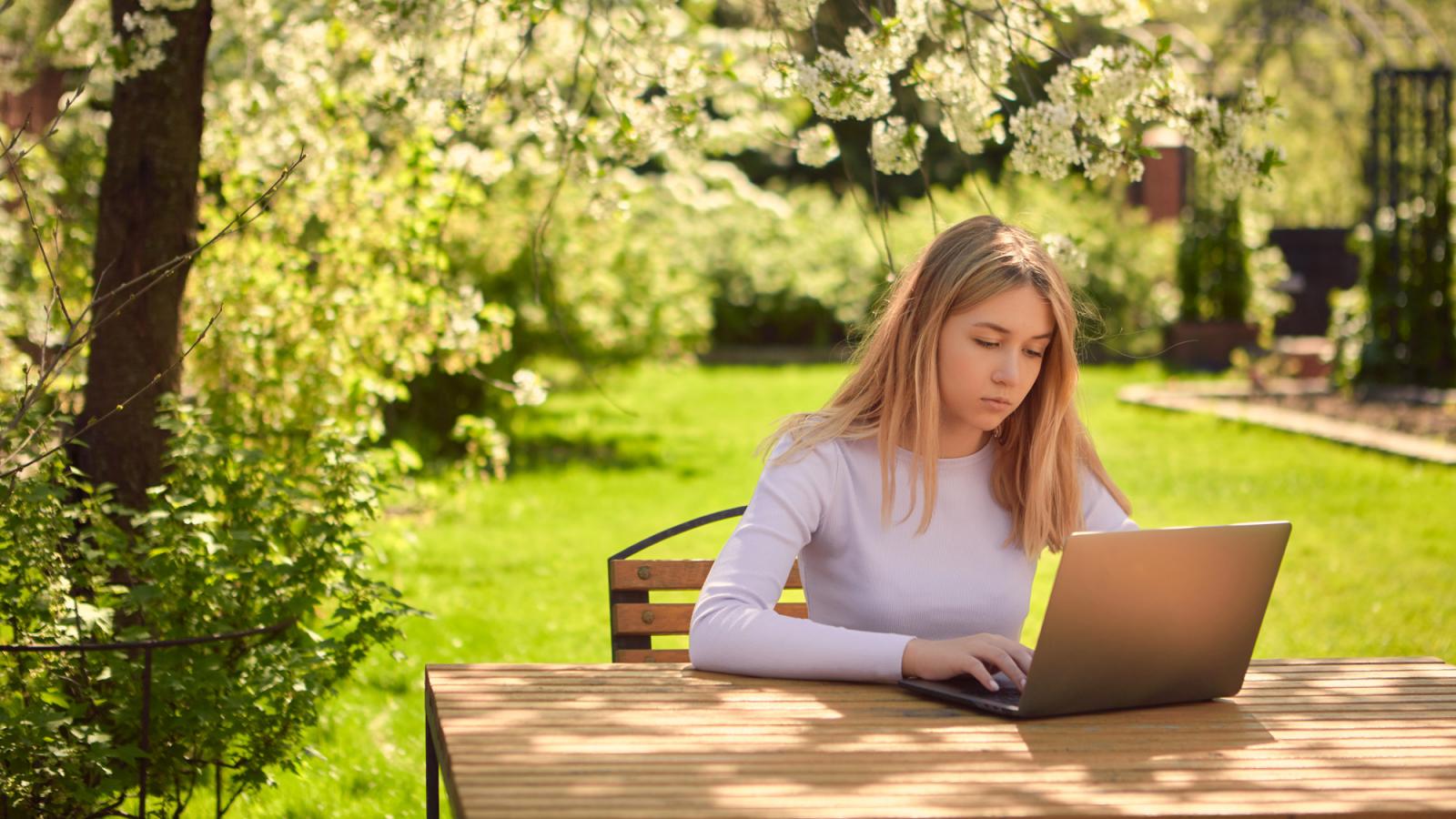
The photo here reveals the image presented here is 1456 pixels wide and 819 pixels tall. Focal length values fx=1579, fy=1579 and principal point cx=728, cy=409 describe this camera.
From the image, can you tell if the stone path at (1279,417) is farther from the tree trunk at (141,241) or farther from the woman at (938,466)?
the tree trunk at (141,241)

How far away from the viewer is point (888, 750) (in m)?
2.03

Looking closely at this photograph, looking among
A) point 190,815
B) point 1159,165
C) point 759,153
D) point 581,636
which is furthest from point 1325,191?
point 190,815

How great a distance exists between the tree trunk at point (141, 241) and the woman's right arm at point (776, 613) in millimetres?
2223

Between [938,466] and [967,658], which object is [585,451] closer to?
[938,466]

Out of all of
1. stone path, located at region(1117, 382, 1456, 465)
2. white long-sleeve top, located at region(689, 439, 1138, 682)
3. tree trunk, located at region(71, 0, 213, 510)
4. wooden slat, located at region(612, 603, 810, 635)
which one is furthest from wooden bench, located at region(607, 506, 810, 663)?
stone path, located at region(1117, 382, 1456, 465)

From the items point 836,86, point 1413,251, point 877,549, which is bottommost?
point 877,549

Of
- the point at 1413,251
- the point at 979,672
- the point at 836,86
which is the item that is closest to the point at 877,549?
the point at 979,672

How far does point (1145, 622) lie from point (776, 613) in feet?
1.84

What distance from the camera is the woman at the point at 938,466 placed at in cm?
267

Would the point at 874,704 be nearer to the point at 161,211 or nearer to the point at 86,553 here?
the point at 86,553

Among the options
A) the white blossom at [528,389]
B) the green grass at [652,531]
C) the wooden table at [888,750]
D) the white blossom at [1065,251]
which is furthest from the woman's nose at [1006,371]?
the white blossom at [528,389]

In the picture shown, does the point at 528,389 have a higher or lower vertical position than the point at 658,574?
higher

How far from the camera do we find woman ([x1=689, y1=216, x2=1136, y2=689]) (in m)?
2.67

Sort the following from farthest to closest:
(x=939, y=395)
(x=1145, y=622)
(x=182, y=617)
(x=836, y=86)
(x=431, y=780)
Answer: (x=836, y=86) → (x=182, y=617) → (x=939, y=395) → (x=431, y=780) → (x=1145, y=622)
